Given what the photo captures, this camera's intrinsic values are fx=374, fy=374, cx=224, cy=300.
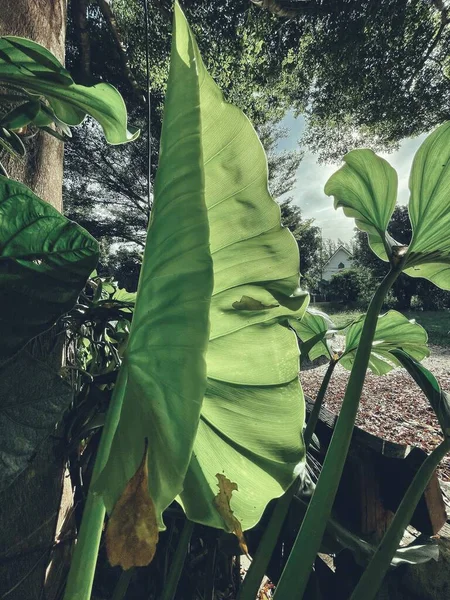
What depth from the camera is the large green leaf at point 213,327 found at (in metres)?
0.27

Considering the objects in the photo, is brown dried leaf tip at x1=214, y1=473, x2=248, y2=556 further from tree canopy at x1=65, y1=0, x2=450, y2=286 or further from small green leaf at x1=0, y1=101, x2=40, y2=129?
tree canopy at x1=65, y1=0, x2=450, y2=286

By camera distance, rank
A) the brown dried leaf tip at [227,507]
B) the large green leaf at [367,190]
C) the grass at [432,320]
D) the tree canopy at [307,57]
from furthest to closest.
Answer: the grass at [432,320]
the tree canopy at [307,57]
the large green leaf at [367,190]
the brown dried leaf tip at [227,507]

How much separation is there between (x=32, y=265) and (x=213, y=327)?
0.23 metres

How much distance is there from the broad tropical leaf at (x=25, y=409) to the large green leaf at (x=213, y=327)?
12 cm

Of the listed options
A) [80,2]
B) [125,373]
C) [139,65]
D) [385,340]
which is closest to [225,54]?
[139,65]

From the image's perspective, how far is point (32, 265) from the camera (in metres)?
0.35

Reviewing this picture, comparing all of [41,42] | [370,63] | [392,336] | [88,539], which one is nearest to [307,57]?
[370,63]

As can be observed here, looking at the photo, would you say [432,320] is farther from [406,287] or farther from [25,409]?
[25,409]

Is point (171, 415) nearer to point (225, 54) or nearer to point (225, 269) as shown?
point (225, 269)

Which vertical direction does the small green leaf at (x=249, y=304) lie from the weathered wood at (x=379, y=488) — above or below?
above

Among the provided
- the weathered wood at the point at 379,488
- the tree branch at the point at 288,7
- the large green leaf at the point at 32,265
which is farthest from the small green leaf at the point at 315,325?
the tree branch at the point at 288,7

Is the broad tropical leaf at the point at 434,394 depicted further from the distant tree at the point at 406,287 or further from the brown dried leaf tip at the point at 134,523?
the distant tree at the point at 406,287

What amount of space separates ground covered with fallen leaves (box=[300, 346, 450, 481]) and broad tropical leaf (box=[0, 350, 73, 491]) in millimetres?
2872

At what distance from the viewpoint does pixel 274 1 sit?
15.4ft
